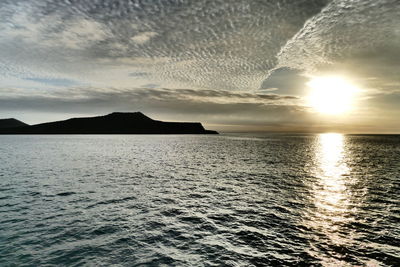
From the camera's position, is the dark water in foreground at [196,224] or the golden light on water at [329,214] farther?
the golden light on water at [329,214]

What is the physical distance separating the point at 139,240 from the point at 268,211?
13.0 meters

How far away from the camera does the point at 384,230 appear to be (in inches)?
763

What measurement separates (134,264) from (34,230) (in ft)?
Result: 32.6

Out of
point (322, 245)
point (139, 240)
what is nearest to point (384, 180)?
point (322, 245)

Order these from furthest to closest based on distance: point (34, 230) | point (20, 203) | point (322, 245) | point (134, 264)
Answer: point (20, 203) → point (34, 230) → point (322, 245) → point (134, 264)

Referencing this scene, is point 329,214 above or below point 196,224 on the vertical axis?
below

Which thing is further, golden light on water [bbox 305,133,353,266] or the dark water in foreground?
golden light on water [bbox 305,133,353,266]

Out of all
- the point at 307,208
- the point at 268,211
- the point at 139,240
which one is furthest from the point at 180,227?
the point at 307,208

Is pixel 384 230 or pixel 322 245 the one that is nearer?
pixel 322 245

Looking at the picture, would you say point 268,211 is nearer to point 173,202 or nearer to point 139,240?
point 173,202

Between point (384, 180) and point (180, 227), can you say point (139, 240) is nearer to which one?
point (180, 227)

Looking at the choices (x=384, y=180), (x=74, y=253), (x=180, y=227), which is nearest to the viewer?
(x=74, y=253)

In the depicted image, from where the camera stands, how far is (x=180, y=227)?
779 inches

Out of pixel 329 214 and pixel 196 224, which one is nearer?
pixel 196 224
